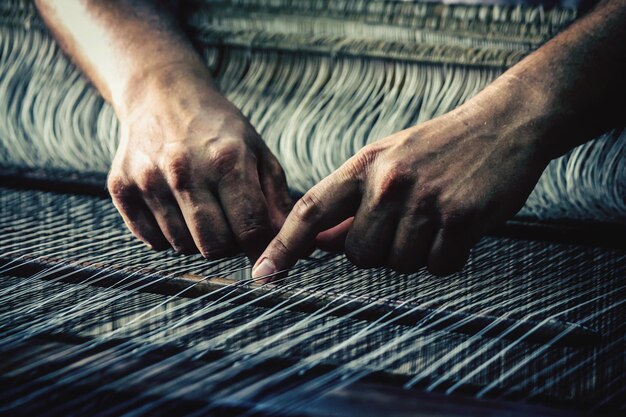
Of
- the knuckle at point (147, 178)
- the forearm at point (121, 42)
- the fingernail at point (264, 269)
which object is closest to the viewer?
the fingernail at point (264, 269)

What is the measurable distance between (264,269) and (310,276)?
5 centimetres

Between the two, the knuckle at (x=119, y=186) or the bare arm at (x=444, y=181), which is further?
the knuckle at (x=119, y=186)

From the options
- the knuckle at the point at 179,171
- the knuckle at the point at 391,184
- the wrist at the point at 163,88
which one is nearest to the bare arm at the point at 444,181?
the knuckle at the point at 391,184

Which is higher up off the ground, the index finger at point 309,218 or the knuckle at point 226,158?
the knuckle at point 226,158

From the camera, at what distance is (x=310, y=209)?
660 millimetres

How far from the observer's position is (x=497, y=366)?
0.59 metres

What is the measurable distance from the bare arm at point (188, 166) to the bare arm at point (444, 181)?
0.07 m

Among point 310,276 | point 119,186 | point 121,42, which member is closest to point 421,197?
point 310,276

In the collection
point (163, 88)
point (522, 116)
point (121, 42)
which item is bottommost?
point (522, 116)

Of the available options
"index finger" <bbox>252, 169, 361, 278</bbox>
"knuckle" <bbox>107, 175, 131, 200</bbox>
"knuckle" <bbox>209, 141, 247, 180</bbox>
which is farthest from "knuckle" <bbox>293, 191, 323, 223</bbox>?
"knuckle" <bbox>107, 175, 131, 200</bbox>

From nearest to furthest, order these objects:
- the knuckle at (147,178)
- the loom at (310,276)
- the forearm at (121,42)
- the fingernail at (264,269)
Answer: the loom at (310,276) < the fingernail at (264,269) < the knuckle at (147,178) < the forearm at (121,42)

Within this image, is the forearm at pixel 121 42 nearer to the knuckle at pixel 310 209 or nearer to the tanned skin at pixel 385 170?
the tanned skin at pixel 385 170

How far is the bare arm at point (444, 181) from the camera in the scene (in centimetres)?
66

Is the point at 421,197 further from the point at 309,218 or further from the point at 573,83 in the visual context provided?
the point at 573,83
